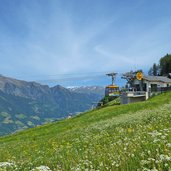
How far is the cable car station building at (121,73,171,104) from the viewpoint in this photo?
95594 mm

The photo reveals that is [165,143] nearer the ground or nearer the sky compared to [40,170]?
nearer the sky

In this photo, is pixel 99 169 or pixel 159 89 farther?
pixel 159 89

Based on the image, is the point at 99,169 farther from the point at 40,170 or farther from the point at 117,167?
the point at 40,170

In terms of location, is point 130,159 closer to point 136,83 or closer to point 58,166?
point 58,166

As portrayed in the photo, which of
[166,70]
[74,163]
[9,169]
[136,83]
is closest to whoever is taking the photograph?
[74,163]

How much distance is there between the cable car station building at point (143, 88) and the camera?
9559 centimetres

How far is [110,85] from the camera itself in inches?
5079

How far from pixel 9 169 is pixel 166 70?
183335 millimetres

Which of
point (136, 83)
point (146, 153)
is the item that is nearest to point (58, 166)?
point (146, 153)

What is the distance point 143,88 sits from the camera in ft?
357

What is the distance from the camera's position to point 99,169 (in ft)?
23.4

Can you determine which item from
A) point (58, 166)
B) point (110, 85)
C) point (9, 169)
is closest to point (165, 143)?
point (58, 166)

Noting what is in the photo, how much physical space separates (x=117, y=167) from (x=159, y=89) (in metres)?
90.8

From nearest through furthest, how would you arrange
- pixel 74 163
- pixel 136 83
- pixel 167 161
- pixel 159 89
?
pixel 167 161, pixel 74 163, pixel 159 89, pixel 136 83
